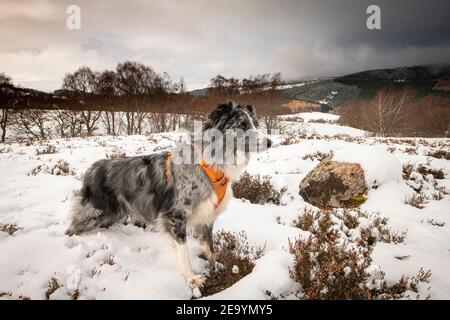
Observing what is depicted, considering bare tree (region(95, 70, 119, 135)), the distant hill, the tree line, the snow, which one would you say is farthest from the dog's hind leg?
the distant hill

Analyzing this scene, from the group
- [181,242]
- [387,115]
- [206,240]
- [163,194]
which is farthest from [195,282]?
[387,115]

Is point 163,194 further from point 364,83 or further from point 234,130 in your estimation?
point 364,83

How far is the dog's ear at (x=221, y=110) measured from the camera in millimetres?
3371

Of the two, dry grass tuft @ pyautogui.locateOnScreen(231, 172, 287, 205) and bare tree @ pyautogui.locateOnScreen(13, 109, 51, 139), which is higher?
A: bare tree @ pyautogui.locateOnScreen(13, 109, 51, 139)

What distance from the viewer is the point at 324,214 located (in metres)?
5.26

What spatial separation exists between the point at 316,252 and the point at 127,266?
2.76m

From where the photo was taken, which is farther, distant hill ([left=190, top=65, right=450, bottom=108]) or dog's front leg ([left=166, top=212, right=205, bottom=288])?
distant hill ([left=190, top=65, right=450, bottom=108])

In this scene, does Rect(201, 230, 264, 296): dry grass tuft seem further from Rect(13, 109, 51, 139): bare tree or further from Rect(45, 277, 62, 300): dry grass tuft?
Rect(13, 109, 51, 139): bare tree

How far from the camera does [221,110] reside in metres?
3.40

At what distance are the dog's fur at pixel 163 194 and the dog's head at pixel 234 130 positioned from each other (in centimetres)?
1

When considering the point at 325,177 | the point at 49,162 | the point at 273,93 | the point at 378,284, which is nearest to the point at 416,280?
the point at 378,284

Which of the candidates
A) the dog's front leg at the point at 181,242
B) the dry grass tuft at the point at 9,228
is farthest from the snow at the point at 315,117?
the dry grass tuft at the point at 9,228

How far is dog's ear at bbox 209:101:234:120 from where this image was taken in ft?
11.1

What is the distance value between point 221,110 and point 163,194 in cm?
150
